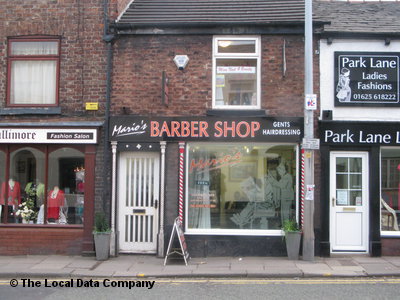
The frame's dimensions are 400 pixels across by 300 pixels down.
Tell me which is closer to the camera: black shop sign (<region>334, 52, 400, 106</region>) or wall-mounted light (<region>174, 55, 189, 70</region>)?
black shop sign (<region>334, 52, 400, 106</region>)

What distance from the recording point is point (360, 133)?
10000 mm

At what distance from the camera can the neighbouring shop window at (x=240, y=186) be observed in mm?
10289

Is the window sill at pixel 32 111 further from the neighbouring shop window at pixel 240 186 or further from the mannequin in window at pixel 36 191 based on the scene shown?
the neighbouring shop window at pixel 240 186

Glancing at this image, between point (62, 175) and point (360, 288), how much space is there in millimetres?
7057

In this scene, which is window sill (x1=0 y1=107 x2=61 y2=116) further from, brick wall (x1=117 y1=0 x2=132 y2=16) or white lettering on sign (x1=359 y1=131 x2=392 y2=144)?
white lettering on sign (x1=359 y1=131 x2=392 y2=144)

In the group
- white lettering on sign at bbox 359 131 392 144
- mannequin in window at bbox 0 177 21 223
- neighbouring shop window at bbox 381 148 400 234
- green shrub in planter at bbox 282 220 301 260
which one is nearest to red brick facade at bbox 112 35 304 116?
white lettering on sign at bbox 359 131 392 144

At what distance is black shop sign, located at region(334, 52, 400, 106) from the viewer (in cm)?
1012

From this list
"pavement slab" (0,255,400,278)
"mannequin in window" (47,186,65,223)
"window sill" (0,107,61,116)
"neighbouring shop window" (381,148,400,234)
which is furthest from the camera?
"mannequin in window" (47,186,65,223)

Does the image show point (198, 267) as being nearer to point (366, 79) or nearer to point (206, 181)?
point (206, 181)

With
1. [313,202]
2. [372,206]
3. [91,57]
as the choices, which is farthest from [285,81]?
[91,57]

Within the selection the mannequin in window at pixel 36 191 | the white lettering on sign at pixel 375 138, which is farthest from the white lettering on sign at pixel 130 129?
the white lettering on sign at pixel 375 138

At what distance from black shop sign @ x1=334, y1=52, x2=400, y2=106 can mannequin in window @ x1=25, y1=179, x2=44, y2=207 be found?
24.3ft

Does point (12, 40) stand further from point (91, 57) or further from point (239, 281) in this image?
point (239, 281)

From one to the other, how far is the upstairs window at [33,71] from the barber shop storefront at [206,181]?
1939mm
